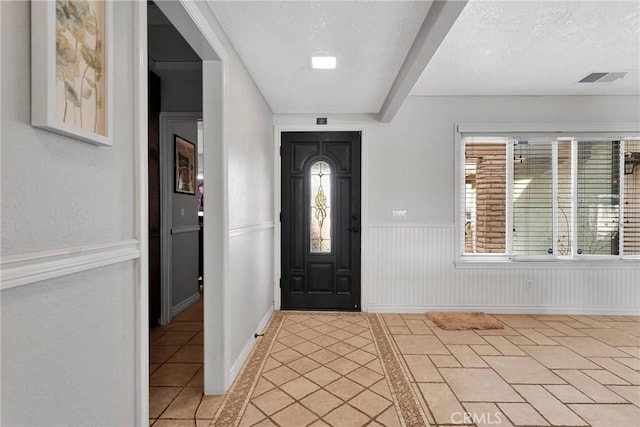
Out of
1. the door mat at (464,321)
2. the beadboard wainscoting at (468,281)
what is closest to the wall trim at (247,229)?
the beadboard wainscoting at (468,281)

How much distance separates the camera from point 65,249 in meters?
0.86

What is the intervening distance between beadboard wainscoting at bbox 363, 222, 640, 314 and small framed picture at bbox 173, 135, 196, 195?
→ 224 cm

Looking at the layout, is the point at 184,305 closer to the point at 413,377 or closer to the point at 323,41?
the point at 413,377

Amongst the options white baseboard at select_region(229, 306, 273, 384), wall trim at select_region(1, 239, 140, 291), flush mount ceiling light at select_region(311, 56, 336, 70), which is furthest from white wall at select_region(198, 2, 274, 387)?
wall trim at select_region(1, 239, 140, 291)

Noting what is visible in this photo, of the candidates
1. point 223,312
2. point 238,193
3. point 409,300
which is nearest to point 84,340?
point 223,312

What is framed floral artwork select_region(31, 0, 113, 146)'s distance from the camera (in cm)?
75

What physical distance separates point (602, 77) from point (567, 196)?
1.27 m

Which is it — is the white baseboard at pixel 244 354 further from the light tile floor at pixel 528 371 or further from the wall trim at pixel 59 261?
the wall trim at pixel 59 261

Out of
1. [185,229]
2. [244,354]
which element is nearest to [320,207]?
[185,229]

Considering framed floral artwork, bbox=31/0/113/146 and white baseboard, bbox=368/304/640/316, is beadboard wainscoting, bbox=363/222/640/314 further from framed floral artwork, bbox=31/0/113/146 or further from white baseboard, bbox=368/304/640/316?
framed floral artwork, bbox=31/0/113/146

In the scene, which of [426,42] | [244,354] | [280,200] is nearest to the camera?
[426,42]

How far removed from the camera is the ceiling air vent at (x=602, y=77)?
3143 millimetres

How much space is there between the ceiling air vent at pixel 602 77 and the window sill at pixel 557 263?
191 centimetres

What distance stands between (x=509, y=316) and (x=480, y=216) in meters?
1.17
